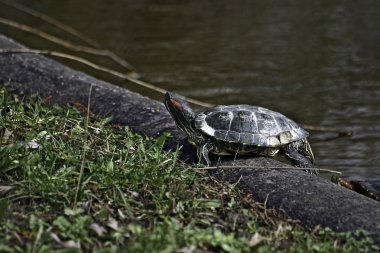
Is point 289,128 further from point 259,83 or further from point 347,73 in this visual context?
point 347,73

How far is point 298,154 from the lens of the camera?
4715 millimetres

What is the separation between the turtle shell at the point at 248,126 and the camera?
14.7 ft

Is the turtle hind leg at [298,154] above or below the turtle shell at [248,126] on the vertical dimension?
below

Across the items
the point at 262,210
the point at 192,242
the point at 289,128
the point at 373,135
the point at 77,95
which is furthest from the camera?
the point at 373,135

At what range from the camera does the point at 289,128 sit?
466 cm

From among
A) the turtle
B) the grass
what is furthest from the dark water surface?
the grass

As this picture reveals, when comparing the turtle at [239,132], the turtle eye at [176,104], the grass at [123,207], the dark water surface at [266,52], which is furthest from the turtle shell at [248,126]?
the dark water surface at [266,52]

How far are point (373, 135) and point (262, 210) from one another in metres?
3.39

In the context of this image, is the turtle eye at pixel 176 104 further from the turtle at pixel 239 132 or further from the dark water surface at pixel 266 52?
the dark water surface at pixel 266 52

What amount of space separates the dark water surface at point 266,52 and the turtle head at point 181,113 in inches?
73.4

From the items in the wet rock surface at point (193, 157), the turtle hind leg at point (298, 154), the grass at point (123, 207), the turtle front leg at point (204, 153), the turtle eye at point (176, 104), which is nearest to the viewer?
the grass at point (123, 207)

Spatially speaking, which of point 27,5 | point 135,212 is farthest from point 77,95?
point 27,5

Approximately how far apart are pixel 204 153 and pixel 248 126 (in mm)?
370

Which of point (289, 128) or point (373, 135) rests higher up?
point (289, 128)
